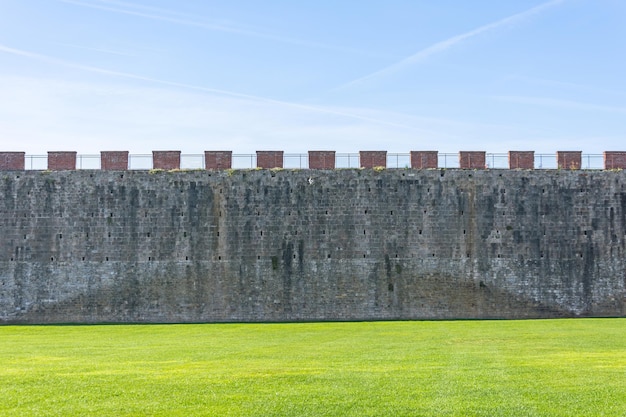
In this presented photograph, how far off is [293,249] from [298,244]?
0.84ft

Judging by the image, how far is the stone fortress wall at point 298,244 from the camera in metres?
30.8

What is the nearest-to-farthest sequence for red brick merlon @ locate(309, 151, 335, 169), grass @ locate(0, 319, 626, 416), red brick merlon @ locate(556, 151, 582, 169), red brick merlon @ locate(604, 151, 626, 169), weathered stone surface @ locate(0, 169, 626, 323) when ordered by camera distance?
1. grass @ locate(0, 319, 626, 416)
2. weathered stone surface @ locate(0, 169, 626, 323)
3. red brick merlon @ locate(309, 151, 335, 169)
4. red brick merlon @ locate(556, 151, 582, 169)
5. red brick merlon @ locate(604, 151, 626, 169)

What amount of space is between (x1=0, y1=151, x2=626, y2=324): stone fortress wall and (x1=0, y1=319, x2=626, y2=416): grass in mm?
8538

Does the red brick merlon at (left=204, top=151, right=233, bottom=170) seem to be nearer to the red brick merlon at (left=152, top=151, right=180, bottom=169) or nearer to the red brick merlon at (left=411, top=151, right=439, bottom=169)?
the red brick merlon at (left=152, top=151, right=180, bottom=169)

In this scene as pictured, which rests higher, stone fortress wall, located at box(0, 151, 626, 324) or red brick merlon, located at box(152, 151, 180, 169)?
red brick merlon, located at box(152, 151, 180, 169)

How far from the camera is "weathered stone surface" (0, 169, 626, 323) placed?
30.8 meters

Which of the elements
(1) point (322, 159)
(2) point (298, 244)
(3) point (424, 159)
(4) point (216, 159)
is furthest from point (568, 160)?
(4) point (216, 159)

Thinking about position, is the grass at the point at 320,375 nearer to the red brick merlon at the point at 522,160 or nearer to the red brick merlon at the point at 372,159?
the red brick merlon at the point at 372,159

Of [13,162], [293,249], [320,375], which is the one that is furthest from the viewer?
[13,162]

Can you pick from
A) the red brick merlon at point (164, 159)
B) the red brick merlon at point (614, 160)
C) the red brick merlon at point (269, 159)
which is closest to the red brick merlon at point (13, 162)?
the red brick merlon at point (164, 159)

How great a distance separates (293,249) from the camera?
3088 cm

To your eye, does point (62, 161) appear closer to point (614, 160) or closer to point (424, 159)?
point (424, 159)

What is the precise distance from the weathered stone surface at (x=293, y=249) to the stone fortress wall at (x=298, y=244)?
4 centimetres

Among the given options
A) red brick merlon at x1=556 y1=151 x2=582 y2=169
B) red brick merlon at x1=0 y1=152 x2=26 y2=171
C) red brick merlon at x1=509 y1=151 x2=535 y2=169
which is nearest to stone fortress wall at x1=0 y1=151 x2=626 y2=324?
red brick merlon at x1=0 y1=152 x2=26 y2=171
